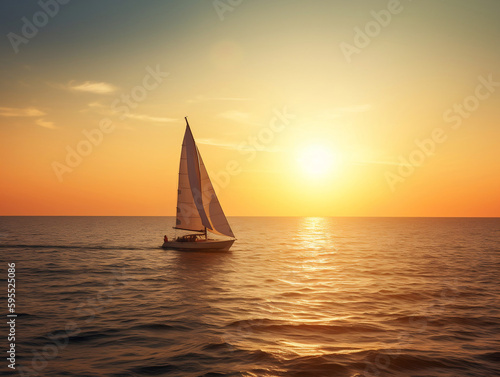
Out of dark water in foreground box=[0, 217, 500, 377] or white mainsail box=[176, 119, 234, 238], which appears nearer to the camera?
dark water in foreground box=[0, 217, 500, 377]

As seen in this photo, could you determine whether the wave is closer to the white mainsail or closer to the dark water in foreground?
the dark water in foreground

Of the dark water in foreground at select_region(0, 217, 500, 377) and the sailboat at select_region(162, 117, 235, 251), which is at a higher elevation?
the sailboat at select_region(162, 117, 235, 251)

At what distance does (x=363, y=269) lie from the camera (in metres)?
41.9

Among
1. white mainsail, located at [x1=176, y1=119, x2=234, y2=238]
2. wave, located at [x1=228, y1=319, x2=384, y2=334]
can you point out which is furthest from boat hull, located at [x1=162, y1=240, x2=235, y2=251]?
wave, located at [x1=228, y1=319, x2=384, y2=334]

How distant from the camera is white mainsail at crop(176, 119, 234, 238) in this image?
52000 mm

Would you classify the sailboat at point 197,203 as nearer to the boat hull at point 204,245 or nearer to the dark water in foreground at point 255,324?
the boat hull at point 204,245

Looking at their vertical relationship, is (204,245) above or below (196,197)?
below

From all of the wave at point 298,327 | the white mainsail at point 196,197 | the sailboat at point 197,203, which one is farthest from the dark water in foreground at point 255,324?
the white mainsail at point 196,197

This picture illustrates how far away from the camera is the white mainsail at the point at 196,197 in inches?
2047

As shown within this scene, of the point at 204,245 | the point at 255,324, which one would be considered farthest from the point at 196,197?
the point at 255,324

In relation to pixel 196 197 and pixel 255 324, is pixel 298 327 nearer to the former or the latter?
pixel 255 324

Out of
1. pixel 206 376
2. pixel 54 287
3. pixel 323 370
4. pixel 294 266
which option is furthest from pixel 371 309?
pixel 54 287

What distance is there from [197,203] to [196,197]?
2.97 feet

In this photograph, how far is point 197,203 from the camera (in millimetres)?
52281
